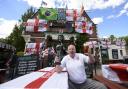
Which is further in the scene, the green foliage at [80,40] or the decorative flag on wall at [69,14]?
the decorative flag on wall at [69,14]

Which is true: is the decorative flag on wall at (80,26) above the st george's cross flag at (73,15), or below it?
below

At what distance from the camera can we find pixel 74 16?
4062 centimetres

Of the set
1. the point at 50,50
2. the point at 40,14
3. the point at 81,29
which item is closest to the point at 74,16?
the point at 81,29

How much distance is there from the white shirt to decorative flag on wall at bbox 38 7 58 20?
3554 cm

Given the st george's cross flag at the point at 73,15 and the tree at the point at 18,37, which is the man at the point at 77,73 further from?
the tree at the point at 18,37

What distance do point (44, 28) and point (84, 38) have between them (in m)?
5.70

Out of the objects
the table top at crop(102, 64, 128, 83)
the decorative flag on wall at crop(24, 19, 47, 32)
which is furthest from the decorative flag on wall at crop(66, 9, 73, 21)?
the table top at crop(102, 64, 128, 83)

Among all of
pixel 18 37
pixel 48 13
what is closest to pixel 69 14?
pixel 48 13

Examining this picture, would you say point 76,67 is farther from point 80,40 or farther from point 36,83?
point 80,40

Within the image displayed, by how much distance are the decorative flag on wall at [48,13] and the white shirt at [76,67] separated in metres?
35.5

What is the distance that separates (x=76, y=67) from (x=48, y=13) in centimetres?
3606

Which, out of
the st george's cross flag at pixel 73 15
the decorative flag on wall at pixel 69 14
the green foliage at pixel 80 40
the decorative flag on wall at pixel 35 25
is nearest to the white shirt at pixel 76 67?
the green foliage at pixel 80 40

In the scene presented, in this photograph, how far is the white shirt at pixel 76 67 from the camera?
5.43 metres

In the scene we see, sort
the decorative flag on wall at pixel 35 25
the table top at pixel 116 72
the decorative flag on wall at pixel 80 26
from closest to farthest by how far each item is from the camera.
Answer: the table top at pixel 116 72
the decorative flag on wall at pixel 35 25
the decorative flag on wall at pixel 80 26
